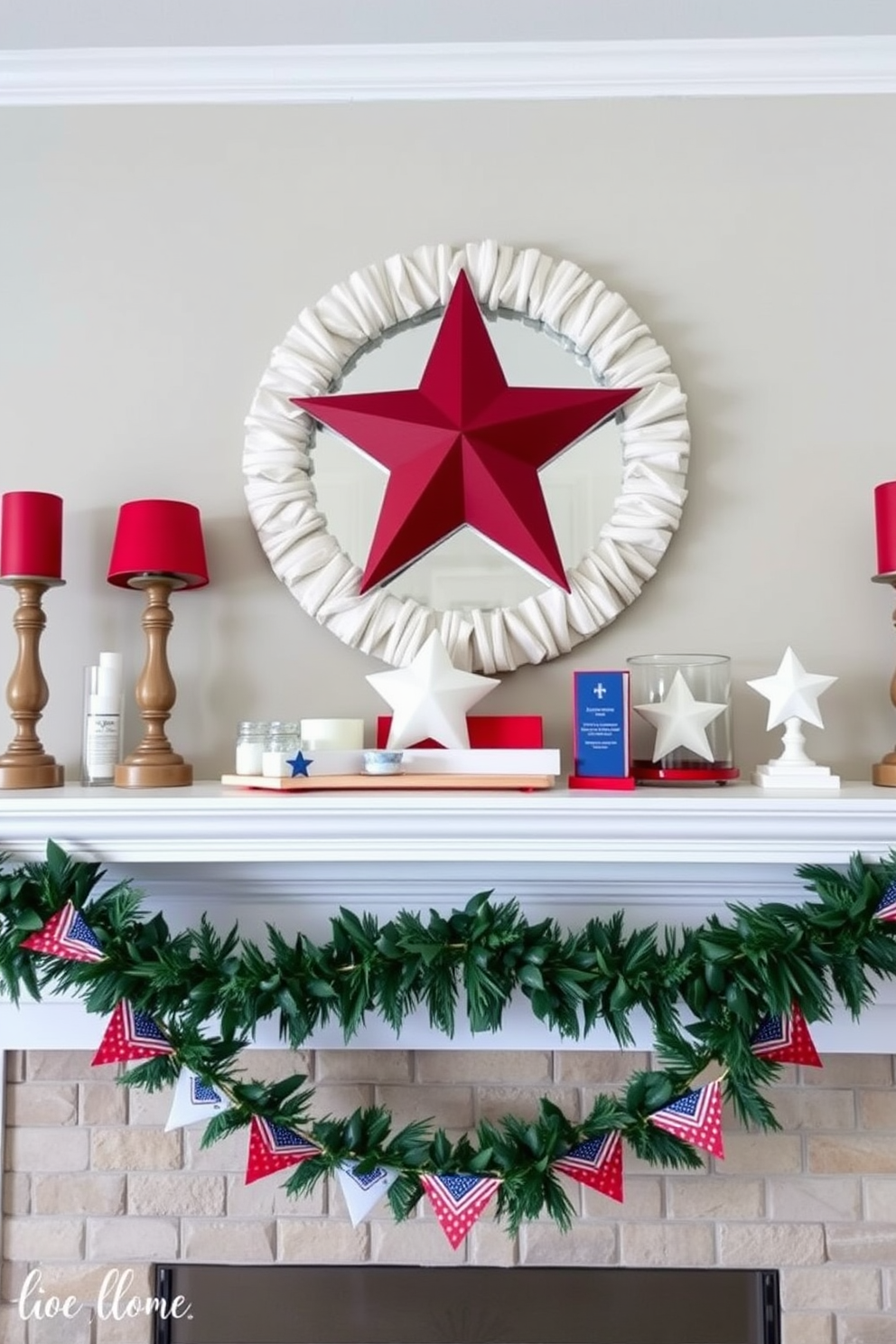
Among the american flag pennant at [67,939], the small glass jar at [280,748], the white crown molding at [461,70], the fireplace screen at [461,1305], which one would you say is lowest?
the fireplace screen at [461,1305]

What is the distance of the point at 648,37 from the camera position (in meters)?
1.32

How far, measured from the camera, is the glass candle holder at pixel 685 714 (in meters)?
1.14

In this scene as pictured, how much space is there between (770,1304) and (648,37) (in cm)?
192

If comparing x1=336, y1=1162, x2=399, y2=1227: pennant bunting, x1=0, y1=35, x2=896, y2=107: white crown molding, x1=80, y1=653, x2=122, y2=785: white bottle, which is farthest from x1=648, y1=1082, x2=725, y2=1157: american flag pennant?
x1=0, y1=35, x2=896, y2=107: white crown molding

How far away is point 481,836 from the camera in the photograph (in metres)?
1.00

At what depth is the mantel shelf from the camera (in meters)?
0.98

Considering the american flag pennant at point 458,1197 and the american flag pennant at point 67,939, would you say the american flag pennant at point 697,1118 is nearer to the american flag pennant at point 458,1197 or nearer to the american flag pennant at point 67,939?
the american flag pennant at point 458,1197

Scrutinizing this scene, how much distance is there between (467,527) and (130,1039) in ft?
2.76

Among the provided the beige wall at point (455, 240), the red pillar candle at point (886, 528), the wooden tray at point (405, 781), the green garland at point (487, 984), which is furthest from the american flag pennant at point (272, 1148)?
the red pillar candle at point (886, 528)

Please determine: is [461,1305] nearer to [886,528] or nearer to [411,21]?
[886,528]

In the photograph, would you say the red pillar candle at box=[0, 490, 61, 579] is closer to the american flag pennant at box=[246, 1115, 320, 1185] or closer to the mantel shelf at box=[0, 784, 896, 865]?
the mantel shelf at box=[0, 784, 896, 865]

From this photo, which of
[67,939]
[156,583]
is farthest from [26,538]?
[67,939]

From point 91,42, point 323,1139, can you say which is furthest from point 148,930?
point 91,42

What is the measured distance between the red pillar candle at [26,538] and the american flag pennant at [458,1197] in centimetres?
95
